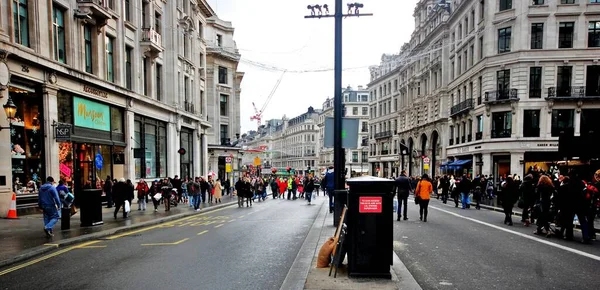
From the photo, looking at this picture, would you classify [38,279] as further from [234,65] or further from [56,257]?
[234,65]

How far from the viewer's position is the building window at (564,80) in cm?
3222

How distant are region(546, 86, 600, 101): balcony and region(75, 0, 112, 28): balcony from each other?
3346 centimetres

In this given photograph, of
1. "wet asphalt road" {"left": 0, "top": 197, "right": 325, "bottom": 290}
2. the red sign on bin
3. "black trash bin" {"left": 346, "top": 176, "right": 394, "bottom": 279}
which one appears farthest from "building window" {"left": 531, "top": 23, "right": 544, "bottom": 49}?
the red sign on bin

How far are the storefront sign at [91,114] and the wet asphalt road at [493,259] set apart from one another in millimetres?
16099

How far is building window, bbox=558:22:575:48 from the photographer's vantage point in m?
32.0

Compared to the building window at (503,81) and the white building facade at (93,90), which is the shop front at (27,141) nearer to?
the white building facade at (93,90)

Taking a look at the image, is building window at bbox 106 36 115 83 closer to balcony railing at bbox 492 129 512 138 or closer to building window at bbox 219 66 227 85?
building window at bbox 219 66 227 85

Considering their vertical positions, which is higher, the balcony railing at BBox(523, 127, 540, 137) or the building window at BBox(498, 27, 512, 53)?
the building window at BBox(498, 27, 512, 53)

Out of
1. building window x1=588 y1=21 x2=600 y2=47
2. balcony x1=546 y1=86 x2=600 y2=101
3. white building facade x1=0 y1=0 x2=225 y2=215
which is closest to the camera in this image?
white building facade x1=0 y1=0 x2=225 y2=215

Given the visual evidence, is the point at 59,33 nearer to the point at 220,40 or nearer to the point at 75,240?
the point at 75,240

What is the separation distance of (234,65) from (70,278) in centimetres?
4637

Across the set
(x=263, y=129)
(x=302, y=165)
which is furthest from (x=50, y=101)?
(x=263, y=129)

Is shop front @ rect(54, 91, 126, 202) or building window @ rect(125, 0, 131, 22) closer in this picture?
shop front @ rect(54, 91, 126, 202)

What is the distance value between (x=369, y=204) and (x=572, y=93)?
3491 centimetres
